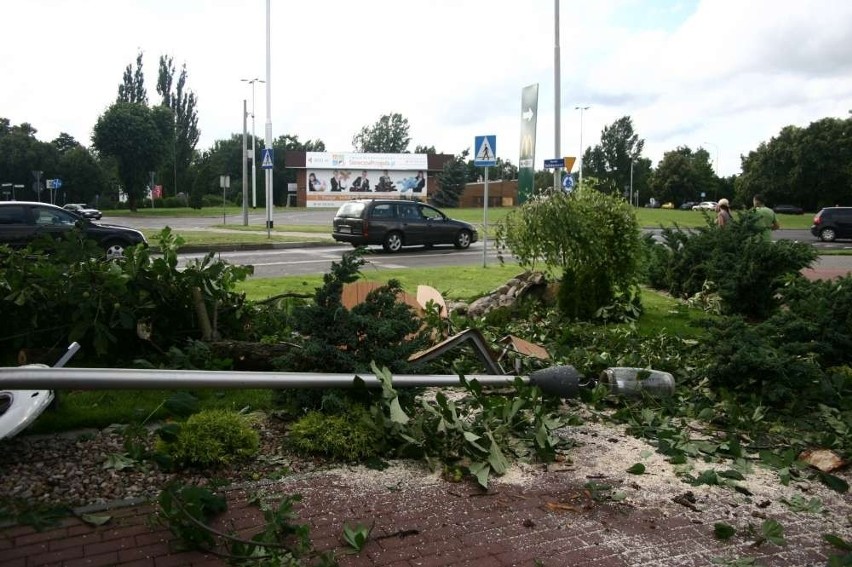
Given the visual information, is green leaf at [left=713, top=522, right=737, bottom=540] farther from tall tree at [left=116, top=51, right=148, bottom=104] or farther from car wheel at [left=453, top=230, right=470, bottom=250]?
tall tree at [left=116, top=51, right=148, bottom=104]

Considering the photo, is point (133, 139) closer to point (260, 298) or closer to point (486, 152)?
point (486, 152)

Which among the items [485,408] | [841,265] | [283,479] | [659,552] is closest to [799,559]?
[659,552]

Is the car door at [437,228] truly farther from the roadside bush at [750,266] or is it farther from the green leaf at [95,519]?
the green leaf at [95,519]

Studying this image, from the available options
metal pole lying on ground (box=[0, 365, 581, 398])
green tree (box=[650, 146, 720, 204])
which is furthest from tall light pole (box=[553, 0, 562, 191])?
green tree (box=[650, 146, 720, 204])

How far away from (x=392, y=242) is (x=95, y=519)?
2079 centimetres

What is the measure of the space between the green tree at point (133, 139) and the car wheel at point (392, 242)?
42068mm

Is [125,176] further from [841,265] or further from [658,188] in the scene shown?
[658,188]

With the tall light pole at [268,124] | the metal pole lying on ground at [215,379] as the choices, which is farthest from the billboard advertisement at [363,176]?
the metal pole lying on ground at [215,379]

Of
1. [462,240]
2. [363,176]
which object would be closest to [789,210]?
[363,176]

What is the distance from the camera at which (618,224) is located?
8852mm

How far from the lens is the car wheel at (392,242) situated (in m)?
23.7

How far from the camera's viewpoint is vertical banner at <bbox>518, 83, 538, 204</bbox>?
2194cm

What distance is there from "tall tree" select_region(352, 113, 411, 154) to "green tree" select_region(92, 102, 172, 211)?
7054 centimetres

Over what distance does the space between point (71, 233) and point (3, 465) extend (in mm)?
2214
